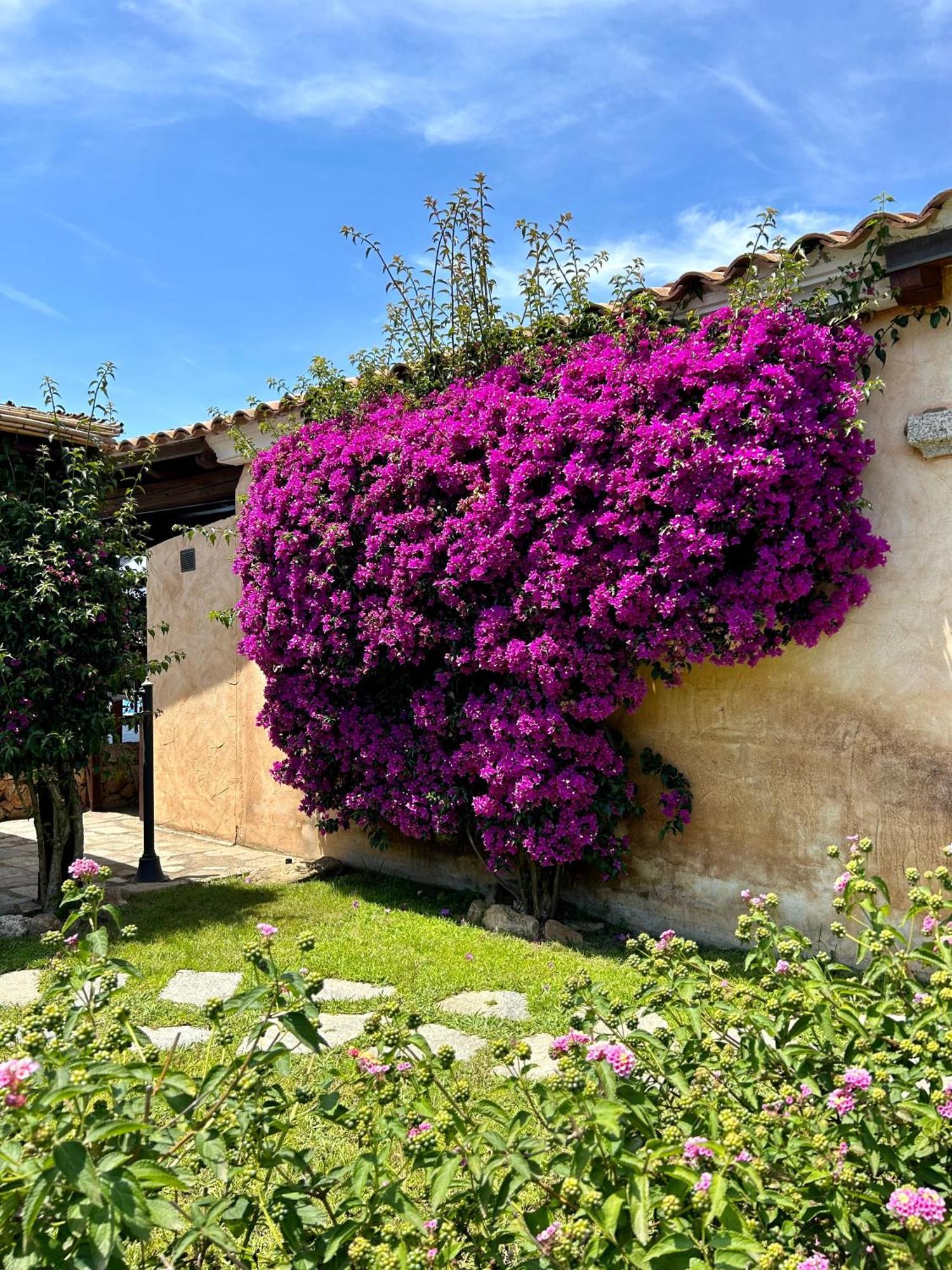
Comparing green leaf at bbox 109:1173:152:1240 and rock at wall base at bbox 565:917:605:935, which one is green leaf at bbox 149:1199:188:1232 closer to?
green leaf at bbox 109:1173:152:1240

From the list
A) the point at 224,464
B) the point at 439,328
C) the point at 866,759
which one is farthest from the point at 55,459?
the point at 866,759

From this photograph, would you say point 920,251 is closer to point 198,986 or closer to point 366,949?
point 366,949

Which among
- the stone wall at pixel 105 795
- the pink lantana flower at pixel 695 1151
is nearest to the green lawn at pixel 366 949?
the pink lantana flower at pixel 695 1151

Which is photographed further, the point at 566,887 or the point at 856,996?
the point at 566,887

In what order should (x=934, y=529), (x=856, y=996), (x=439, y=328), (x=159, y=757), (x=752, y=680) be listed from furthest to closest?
(x=159, y=757) < (x=439, y=328) < (x=752, y=680) < (x=934, y=529) < (x=856, y=996)

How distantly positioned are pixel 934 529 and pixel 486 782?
2800mm

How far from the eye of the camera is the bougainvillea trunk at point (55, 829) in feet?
19.5

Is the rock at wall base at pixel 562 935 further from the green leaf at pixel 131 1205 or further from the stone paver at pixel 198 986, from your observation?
the green leaf at pixel 131 1205

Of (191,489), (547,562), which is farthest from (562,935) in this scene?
(191,489)

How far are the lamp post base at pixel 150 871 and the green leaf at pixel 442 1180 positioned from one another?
20.5ft

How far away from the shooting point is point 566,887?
584 centimetres

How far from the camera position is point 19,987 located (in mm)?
4516

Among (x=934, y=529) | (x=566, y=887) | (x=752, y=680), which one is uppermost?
(x=934, y=529)

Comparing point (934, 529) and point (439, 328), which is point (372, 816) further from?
point (934, 529)
